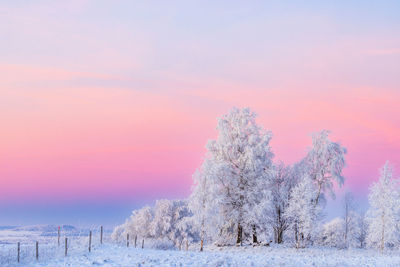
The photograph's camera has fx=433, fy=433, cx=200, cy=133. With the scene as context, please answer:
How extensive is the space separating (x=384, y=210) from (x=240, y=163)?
18.6m

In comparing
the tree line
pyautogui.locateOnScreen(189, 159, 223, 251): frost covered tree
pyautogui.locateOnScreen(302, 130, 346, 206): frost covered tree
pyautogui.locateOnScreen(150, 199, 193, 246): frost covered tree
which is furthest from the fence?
pyautogui.locateOnScreen(150, 199, 193, 246): frost covered tree

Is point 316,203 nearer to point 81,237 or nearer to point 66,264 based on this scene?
point 81,237

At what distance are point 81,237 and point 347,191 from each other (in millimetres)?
48407

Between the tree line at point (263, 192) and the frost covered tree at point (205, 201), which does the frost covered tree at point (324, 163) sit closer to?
the tree line at point (263, 192)

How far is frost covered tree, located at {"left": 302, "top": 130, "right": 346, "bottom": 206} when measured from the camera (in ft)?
168

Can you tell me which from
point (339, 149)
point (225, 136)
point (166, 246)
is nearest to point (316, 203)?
point (339, 149)

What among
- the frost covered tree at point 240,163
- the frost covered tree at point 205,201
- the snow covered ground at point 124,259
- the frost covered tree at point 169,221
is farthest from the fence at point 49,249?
the frost covered tree at point 169,221

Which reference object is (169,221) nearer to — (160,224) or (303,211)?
(160,224)

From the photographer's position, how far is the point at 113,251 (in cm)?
3491

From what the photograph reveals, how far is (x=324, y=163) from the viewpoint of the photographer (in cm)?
5191

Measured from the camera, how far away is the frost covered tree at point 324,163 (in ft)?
168

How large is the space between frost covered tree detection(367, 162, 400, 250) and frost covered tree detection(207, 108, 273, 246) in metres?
14.4

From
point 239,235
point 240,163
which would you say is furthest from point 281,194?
point 239,235

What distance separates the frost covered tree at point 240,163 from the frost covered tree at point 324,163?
767 centimetres
